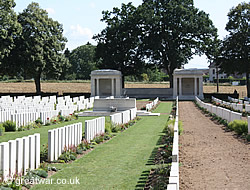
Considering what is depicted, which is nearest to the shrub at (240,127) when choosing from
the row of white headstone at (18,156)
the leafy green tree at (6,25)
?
the row of white headstone at (18,156)

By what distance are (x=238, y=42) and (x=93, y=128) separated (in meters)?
38.3

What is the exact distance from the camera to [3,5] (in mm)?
40531

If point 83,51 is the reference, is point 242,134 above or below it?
below

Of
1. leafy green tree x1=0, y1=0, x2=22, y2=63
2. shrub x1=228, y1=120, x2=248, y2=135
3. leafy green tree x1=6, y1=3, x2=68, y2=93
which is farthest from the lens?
leafy green tree x1=6, y1=3, x2=68, y2=93

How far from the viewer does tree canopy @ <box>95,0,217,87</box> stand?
48469 millimetres

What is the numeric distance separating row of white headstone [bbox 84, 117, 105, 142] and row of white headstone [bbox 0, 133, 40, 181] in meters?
3.74

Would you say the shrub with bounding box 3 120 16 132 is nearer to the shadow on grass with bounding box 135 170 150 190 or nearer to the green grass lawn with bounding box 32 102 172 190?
the green grass lawn with bounding box 32 102 172 190

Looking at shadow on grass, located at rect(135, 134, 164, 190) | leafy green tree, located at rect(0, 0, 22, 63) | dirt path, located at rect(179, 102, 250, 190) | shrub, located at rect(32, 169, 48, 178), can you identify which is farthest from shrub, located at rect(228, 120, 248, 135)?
leafy green tree, located at rect(0, 0, 22, 63)

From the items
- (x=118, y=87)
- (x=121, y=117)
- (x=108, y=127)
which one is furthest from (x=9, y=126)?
(x=118, y=87)

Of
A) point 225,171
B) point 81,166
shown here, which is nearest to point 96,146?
point 81,166

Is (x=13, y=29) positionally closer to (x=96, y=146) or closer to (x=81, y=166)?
(x=96, y=146)

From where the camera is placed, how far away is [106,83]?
52.4 metres

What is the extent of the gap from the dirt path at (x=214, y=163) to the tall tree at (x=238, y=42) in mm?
35889

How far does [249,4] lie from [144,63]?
17.5 m
